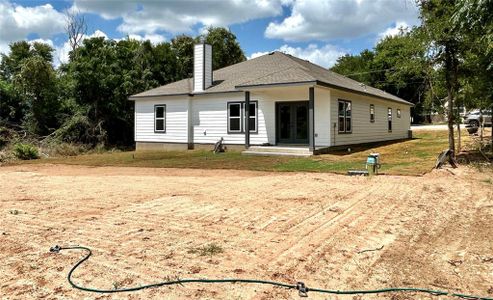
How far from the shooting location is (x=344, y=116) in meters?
18.3

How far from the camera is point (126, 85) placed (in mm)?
24297

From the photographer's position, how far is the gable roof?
53.3 feet

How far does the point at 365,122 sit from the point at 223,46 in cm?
2084

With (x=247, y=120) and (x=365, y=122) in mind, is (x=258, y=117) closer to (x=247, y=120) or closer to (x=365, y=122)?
(x=247, y=120)

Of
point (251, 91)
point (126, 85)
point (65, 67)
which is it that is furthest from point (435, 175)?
point (65, 67)

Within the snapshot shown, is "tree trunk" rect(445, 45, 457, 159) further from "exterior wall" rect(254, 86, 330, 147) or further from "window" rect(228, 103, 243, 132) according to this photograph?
"window" rect(228, 103, 243, 132)

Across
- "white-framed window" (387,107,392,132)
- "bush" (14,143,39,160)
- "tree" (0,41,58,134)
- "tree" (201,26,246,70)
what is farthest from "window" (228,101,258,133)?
"tree" (201,26,246,70)

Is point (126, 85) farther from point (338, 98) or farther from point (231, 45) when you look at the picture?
point (231, 45)

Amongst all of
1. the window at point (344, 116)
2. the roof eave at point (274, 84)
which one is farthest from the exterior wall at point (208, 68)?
the window at point (344, 116)

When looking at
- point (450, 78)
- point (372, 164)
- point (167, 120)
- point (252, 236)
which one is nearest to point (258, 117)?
point (167, 120)

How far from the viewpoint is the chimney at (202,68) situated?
64.8ft

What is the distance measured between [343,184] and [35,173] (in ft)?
30.8

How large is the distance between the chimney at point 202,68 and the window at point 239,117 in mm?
1998

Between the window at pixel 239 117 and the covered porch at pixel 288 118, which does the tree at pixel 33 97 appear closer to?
the window at pixel 239 117
